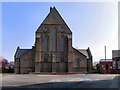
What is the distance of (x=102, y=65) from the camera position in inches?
1880

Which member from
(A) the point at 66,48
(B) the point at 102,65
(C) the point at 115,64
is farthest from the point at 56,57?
(C) the point at 115,64

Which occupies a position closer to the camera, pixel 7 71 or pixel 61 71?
pixel 61 71

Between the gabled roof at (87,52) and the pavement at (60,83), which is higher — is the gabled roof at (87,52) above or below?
above

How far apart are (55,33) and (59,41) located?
2.62m

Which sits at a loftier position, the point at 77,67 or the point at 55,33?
the point at 55,33

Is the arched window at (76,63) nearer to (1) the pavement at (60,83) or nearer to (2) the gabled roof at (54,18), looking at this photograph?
(2) the gabled roof at (54,18)

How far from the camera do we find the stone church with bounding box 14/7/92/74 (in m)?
45.8

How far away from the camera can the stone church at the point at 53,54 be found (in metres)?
45.8

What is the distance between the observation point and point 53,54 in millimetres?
46125

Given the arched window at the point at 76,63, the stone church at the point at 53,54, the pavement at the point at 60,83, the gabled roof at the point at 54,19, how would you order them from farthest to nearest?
the arched window at the point at 76,63 → the gabled roof at the point at 54,19 → the stone church at the point at 53,54 → the pavement at the point at 60,83

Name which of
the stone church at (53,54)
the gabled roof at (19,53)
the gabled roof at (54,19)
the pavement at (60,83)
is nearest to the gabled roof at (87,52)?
the stone church at (53,54)

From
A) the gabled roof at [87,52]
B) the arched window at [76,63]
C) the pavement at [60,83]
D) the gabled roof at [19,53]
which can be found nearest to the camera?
the pavement at [60,83]

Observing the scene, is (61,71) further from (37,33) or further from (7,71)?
(7,71)

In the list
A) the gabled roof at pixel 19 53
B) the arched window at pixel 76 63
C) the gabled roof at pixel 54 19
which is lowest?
the arched window at pixel 76 63
